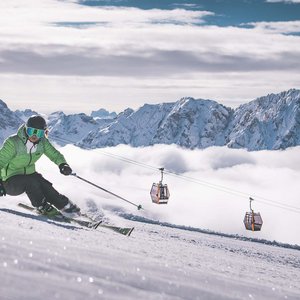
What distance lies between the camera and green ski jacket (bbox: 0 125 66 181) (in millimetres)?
7090

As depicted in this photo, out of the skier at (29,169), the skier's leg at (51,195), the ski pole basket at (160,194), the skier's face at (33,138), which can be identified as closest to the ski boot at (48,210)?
the skier at (29,169)

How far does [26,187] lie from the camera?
24.2 ft

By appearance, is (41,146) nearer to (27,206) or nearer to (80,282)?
(27,206)

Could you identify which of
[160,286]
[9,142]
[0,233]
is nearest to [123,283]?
[160,286]

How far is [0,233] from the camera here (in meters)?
3.07

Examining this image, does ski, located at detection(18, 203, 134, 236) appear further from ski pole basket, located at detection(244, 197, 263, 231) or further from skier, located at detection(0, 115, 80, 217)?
ski pole basket, located at detection(244, 197, 263, 231)

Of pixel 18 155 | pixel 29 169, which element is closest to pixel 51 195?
pixel 29 169

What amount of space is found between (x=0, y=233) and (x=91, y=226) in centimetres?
388

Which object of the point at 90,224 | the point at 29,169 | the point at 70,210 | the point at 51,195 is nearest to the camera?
the point at 90,224

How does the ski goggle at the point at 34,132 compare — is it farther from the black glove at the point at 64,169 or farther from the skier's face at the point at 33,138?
the black glove at the point at 64,169

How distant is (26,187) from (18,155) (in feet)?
1.87

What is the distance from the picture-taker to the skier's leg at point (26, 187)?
24.0 feet

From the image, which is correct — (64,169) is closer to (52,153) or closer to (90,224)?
(52,153)

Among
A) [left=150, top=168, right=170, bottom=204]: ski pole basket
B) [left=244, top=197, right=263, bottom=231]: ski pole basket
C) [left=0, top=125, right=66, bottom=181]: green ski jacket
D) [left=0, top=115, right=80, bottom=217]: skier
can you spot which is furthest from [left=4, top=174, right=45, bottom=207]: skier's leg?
[left=244, top=197, right=263, bottom=231]: ski pole basket
